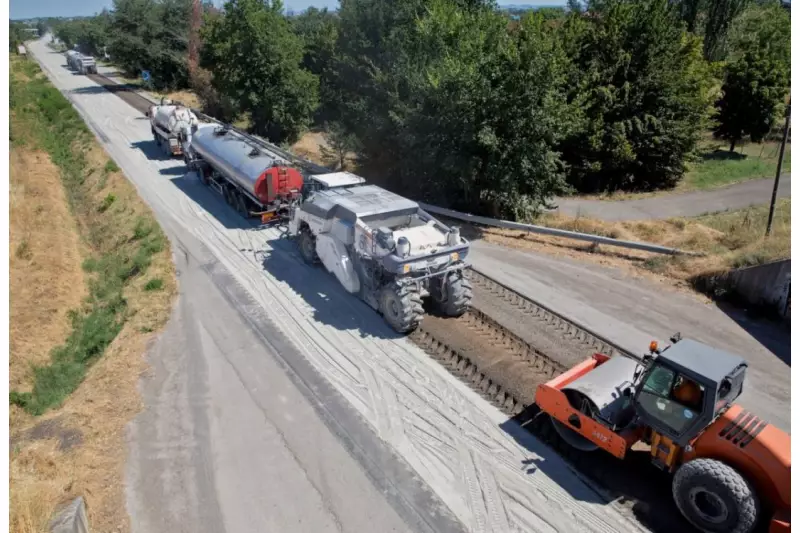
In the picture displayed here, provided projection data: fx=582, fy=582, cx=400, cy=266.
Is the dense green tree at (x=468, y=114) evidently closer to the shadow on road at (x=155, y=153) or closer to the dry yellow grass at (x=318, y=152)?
the dry yellow grass at (x=318, y=152)

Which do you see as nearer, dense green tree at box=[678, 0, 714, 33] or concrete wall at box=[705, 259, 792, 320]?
concrete wall at box=[705, 259, 792, 320]

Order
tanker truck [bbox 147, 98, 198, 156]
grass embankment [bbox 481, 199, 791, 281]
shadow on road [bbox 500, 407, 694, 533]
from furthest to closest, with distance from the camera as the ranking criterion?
tanker truck [bbox 147, 98, 198, 156] < grass embankment [bbox 481, 199, 791, 281] < shadow on road [bbox 500, 407, 694, 533]

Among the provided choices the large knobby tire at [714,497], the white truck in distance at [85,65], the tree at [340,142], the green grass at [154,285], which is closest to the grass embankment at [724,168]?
Answer: the tree at [340,142]

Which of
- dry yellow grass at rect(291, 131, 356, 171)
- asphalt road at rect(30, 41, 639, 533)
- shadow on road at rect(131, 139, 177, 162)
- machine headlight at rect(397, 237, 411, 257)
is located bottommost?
asphalt road at rect(30, 41, 639, 533)

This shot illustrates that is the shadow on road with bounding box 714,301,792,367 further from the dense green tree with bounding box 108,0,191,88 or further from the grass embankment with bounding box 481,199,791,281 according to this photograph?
the dense green tree with bounding box 108,0,191,88

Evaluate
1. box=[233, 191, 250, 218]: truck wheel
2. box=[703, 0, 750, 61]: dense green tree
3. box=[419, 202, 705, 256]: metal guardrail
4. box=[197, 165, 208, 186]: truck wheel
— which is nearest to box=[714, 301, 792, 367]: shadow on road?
box=[419, 202, 705, 256]: metal guardrail

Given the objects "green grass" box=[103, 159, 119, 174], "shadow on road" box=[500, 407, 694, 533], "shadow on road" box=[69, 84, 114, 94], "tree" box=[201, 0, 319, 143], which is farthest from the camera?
"shadow on road" box=[69, 84, 114, 94]

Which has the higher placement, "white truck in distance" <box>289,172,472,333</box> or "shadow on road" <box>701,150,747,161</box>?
"shadow on road" <box>701,150,747,161</box>
